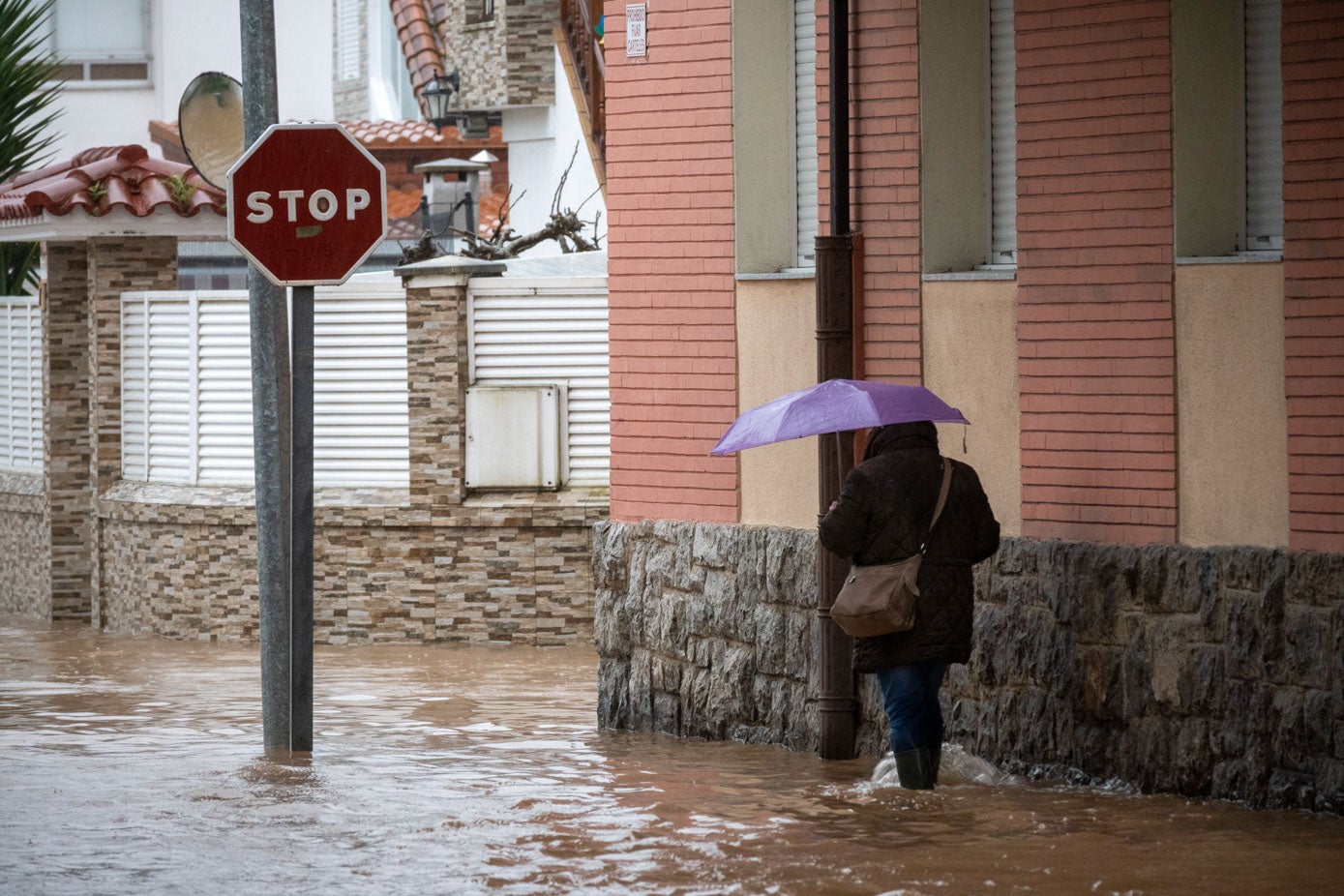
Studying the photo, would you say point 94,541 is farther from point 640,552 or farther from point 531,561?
point 640,552

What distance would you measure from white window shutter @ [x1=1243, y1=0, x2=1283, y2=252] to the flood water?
2.41m

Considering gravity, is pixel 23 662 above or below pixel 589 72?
below

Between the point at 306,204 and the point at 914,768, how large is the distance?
3743 mm

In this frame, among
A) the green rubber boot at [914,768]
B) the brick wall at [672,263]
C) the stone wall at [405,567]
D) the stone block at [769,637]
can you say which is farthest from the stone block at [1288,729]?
the stone wall at [405,567]

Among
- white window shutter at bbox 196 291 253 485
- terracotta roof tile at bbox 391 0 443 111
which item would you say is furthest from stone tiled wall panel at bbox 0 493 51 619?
terracotta roof tile at bbox 391 0 443 111

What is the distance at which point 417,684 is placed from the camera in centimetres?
1384

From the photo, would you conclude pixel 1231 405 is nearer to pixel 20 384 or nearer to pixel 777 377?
pixel 777 377

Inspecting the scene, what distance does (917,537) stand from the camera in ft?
29.1

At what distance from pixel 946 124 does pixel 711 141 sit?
146cm

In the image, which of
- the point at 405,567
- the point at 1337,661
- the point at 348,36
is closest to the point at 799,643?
the point at 1337,661

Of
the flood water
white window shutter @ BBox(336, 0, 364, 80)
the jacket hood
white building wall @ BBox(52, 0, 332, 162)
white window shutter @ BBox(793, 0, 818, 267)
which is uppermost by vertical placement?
white window shutter @ BBox(336, 0, 364, 80)

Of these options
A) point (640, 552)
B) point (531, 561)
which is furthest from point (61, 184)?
point (640, 552)

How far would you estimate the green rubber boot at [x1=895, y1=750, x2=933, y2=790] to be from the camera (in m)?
8.98

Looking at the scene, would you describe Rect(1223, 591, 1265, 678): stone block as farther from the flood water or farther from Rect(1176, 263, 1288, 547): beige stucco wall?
the flood water
